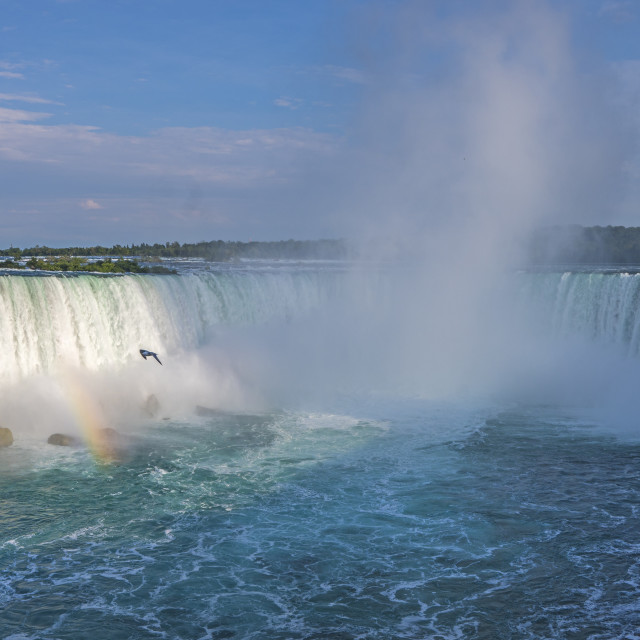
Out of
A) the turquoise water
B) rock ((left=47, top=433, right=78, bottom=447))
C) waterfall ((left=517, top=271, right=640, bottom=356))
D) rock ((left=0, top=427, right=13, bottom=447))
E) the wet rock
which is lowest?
the turquoise water

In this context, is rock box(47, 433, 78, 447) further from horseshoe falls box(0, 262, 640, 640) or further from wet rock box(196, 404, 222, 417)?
wet rock box(196, 404, 222, 417)

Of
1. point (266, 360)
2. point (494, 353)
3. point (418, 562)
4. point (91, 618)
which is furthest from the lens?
point (494, 353)

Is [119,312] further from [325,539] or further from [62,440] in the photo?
[325,539]

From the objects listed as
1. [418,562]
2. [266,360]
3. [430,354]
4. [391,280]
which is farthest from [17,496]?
[391,280]

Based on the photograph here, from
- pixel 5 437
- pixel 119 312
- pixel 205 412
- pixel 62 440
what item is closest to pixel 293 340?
pixel 119 312

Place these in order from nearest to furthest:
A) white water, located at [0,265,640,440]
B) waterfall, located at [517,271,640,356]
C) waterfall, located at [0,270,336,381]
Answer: waterfall, located at [0,270,336,381] → white water, located at [0,265,640,440] → waterfall, located at [517,271,640,356]

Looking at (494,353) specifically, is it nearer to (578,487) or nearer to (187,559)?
(578,487)

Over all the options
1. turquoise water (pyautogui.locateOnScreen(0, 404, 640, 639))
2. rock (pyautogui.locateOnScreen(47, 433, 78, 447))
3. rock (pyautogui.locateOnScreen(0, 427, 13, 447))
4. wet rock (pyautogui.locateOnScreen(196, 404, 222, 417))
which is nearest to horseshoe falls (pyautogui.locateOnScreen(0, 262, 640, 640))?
turquoise water (pyautogui.locateOnScreen(0, 404, 640, 639))
